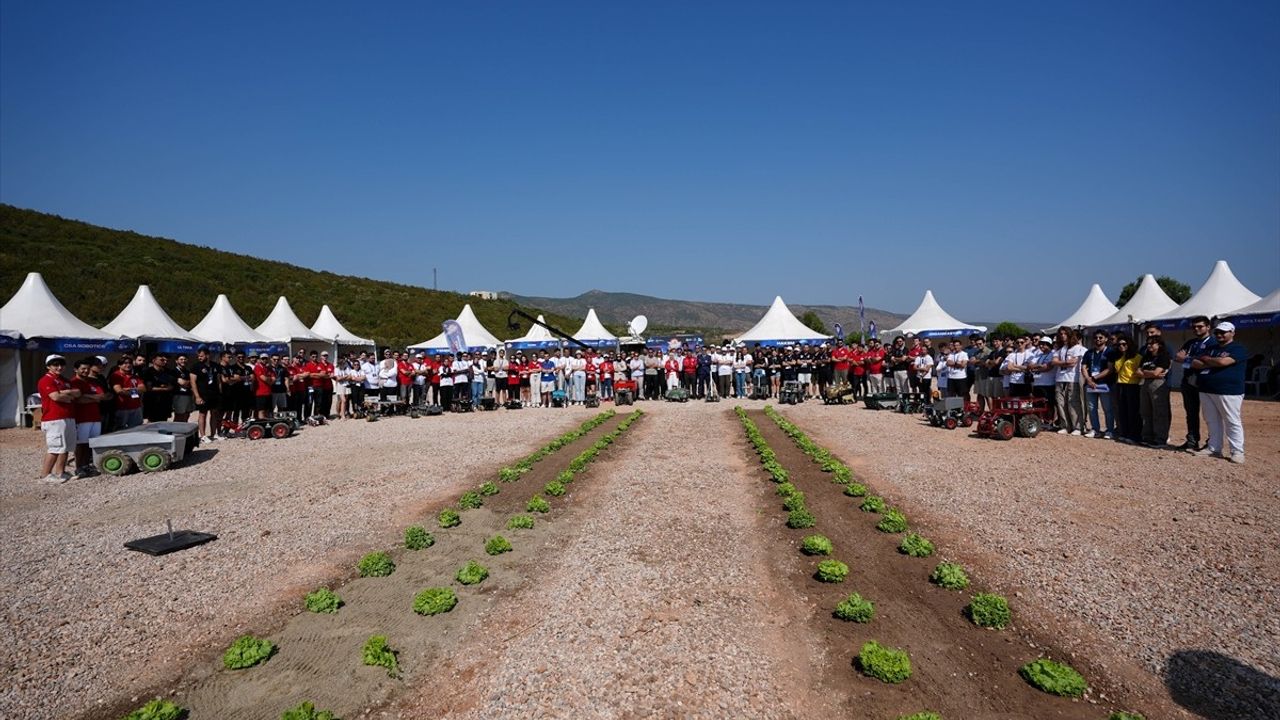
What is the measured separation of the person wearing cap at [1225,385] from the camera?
1078 cm

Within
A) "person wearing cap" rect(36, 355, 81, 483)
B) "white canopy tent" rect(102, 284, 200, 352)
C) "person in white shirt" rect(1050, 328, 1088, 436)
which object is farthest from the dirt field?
"white canopy tent" rect(102, 284, 200, 352)

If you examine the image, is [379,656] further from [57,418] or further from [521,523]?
[57,418]

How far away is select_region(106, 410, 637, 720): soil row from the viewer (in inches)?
187

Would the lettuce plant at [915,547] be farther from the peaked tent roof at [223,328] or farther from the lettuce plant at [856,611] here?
the peaked tent roof at [223,328]

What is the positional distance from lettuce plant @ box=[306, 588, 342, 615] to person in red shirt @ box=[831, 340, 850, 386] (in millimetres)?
20654

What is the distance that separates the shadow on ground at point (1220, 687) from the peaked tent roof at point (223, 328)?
31.1 meters

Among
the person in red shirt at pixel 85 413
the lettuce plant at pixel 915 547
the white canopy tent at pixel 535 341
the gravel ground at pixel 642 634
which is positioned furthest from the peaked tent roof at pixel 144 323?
the lettuce plant at pixel 915 547

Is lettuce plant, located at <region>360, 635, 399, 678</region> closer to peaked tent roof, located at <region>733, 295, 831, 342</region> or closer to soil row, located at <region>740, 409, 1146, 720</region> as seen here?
soil row, located at <region>740, 409, 1146, 720</region>

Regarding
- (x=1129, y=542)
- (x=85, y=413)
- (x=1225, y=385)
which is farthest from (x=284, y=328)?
(x=1225, y=385)

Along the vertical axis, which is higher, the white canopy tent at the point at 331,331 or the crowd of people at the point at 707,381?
the white canopy tent at the point at 331,331

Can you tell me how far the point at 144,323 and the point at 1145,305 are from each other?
4186 cm

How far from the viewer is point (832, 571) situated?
6480 millimetres

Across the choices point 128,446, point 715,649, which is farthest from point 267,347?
point 715,649

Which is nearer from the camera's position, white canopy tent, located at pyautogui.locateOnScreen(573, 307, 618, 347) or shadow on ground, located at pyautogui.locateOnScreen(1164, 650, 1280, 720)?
shadow on ground, located at pyautogui.locateOnScreen(1164, 650, 1280, 720)
